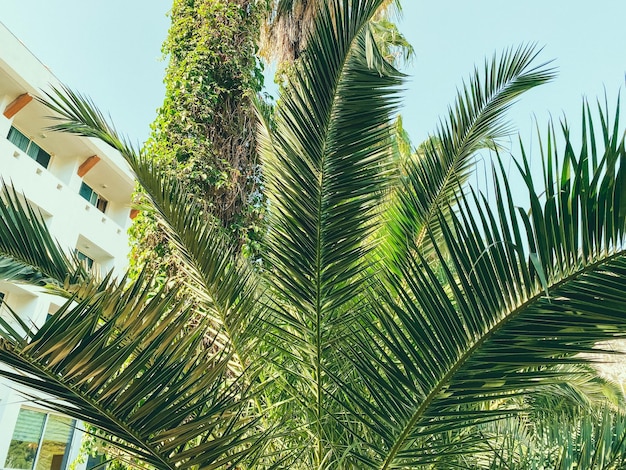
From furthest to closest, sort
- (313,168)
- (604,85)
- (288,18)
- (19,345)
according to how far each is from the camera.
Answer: (288,18)
(313,168)
(604,85)
(19,345)

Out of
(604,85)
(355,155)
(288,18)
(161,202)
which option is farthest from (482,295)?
(288,18)

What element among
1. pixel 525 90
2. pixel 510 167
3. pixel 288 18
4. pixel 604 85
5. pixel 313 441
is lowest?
pixel 313 441

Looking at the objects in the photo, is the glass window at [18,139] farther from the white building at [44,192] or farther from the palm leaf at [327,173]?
the palm leaf at [327,173]

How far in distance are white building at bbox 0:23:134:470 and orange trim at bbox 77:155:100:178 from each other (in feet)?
0.09

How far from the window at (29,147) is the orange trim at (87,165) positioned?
0.85 m

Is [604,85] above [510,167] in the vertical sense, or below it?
above

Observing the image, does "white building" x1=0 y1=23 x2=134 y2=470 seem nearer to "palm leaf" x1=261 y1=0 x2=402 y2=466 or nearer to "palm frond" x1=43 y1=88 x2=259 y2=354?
"palm frond" x1=43 y1=88 x2=259 y2=354

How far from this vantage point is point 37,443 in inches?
438

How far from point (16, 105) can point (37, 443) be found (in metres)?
7.72

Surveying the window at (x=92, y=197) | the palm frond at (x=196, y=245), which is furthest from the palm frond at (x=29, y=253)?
the window at (x=92, y=197)

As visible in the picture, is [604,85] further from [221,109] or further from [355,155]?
[221,109]

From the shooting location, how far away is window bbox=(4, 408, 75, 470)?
34.9ft

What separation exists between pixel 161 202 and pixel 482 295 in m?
1.89

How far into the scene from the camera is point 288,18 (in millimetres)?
8734
